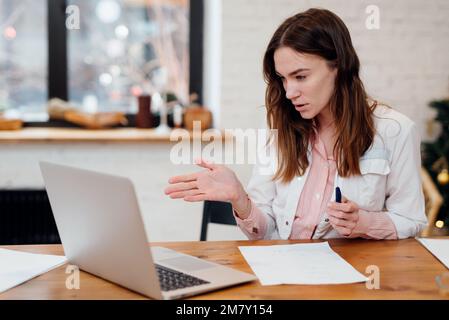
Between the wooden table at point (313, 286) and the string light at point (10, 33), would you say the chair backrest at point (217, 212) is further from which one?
the string light at point (10, 33)

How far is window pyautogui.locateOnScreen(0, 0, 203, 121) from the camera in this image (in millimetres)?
3363

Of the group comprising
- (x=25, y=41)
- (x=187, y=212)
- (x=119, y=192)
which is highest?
(x=25, y=41)

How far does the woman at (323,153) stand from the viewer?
5.58 feet

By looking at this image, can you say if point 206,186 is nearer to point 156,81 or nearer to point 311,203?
point 311,203

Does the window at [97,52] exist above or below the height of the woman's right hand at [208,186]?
above

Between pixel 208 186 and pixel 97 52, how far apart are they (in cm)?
208

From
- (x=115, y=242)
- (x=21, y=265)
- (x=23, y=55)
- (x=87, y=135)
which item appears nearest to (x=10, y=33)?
(x=23, y=55)

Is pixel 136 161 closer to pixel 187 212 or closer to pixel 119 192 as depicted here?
pixel 187 212

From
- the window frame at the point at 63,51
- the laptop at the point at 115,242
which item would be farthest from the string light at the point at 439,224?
the laptop at the point at 115,242

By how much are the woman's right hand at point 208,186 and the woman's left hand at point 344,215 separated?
26 cm

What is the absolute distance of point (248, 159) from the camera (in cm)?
329

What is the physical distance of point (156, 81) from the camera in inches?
137

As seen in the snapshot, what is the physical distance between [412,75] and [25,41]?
2098mm

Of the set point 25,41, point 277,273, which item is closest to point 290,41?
point 277,273
